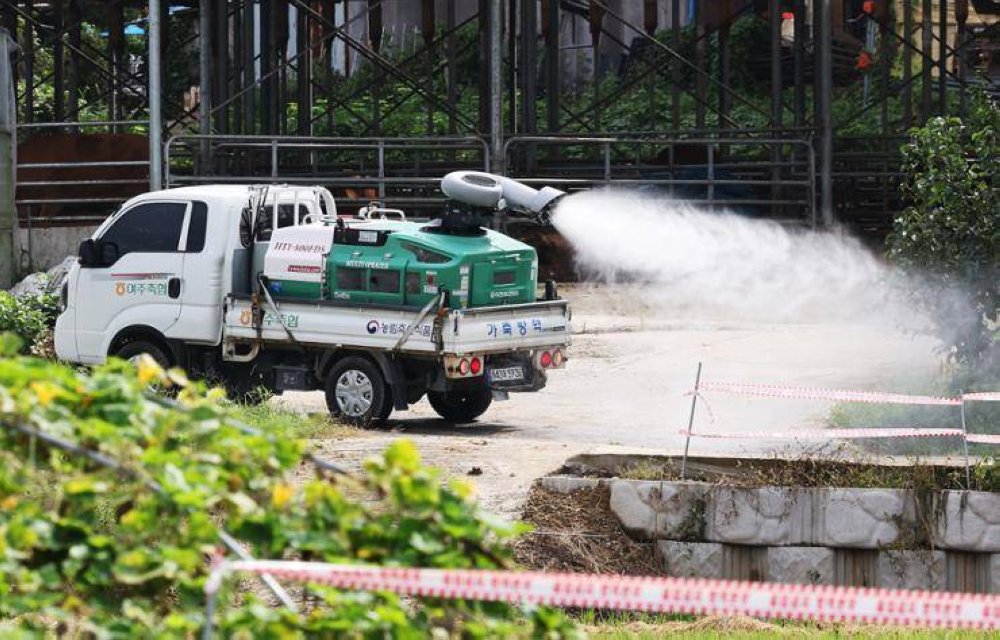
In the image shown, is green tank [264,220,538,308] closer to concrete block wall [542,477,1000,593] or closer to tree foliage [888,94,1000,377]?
tree foliage [888,94,1000,377]

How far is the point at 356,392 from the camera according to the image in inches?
644

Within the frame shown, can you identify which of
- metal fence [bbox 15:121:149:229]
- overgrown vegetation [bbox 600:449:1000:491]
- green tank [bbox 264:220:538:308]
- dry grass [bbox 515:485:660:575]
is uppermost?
metal fence [bbox 15:121:149:229]

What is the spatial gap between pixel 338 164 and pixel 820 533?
20.3 meters

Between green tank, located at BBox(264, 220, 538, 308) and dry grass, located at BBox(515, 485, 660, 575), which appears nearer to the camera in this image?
dry grass, located at BBox(515, 485, 660, 575)

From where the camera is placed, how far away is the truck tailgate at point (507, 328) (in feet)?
51.7

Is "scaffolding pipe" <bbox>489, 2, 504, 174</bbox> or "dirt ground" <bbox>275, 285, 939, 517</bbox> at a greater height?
"scaffolding pipe" <bbox>489, 2, 504, 174</bbox>

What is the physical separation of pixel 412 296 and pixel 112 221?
10.9 feet

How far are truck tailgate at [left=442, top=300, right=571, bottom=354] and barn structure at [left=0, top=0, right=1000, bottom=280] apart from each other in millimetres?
4879

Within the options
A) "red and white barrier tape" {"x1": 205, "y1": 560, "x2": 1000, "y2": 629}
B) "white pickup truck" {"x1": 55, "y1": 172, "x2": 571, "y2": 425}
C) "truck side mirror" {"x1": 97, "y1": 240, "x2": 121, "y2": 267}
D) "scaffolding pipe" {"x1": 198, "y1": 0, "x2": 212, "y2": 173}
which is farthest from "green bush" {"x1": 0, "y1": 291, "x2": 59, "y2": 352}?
"red and white barrier tape" {"x1": 205, "y1": 560, "x2": 1000, "y2": 629}

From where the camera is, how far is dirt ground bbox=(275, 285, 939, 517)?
46.6 feet

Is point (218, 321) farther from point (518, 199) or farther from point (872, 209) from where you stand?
point (872, 209)

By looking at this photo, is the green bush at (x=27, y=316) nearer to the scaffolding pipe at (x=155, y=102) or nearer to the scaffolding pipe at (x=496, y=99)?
the scaffolding pipe at (x=155, y=102)

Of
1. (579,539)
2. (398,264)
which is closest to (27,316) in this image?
(398,264)

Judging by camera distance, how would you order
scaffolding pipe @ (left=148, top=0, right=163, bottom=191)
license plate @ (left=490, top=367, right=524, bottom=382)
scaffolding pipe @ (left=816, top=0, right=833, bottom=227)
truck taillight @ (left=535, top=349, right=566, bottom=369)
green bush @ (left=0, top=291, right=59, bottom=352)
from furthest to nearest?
scaffolding pipe @ (left=816, top=0, right=833, bottom=227)
scaffolding pipe @ (left=148, top=0, right=163, bottom=191)
green bush @ (left=0, top=291, right=59, bottom=352)
truck taillight @ (left=535, top=349, right=566, bottom=369)
license plate @ (left=490, top=367, right=524, bottom=382)
